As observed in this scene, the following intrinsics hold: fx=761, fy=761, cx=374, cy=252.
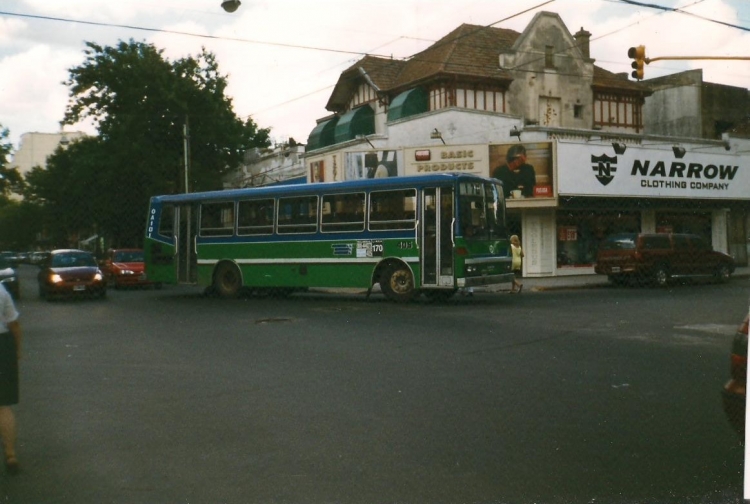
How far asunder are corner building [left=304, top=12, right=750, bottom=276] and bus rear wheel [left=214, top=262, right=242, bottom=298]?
1147cm

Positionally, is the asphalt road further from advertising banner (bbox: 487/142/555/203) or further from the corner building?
the corner building

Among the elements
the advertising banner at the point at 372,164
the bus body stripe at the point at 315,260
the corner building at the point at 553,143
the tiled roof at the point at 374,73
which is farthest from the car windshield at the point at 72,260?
the tiled roof at the point at 374,73

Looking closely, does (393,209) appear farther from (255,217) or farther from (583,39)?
(583,39)

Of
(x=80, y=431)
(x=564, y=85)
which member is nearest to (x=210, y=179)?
(x=564, y=85)

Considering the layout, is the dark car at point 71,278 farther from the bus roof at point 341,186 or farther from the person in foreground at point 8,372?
the person in foreground at point 8,372

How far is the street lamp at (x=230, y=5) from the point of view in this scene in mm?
7875

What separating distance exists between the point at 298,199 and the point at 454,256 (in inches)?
193

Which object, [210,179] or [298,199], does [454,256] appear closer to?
[298,199]

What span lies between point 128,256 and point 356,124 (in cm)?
1461

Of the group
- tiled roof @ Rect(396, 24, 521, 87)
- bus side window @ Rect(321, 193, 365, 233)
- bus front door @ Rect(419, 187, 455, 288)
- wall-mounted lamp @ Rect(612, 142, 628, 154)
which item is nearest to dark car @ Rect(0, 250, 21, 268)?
bus front door @ Rect(419, 187, 455, 288)

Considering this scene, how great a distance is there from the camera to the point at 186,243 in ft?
74.9

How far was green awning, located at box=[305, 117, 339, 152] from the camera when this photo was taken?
41.7m

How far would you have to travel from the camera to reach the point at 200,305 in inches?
762

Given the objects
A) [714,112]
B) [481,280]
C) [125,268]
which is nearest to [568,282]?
[481,280]
